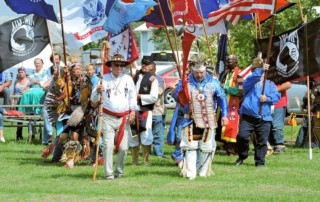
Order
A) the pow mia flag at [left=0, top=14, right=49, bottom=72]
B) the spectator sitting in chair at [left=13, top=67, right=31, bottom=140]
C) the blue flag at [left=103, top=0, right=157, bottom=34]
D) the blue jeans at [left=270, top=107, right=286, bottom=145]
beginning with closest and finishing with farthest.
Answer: the blue flag at [left=103, top=0, right=157, bottom=34] → the pow mia flag at [left=0, top=14, right=49, bottom=72] → the blue jeans at [left=270, top=107, right=286, bottom=145] → the spectator sitting in chair at [left=13, top=67, right=31, bottom=140]

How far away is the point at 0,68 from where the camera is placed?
18.3 m

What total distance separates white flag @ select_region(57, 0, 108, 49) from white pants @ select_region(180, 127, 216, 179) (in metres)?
4.83

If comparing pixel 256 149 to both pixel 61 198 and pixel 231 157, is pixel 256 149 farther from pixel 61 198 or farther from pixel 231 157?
pixel 61 198

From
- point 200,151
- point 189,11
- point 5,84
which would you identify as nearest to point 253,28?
point 5,84

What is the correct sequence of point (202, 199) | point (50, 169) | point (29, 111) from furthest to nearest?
point (29, 111)
point (50, 169)
point (202, 199)

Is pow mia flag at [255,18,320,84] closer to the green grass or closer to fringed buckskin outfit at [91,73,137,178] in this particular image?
the green grass

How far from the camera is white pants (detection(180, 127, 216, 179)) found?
1539 cm

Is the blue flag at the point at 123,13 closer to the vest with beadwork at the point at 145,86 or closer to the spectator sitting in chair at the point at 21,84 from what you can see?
the vest with beadwork at the point at 145,86

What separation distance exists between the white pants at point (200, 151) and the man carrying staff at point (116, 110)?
92 centimetres

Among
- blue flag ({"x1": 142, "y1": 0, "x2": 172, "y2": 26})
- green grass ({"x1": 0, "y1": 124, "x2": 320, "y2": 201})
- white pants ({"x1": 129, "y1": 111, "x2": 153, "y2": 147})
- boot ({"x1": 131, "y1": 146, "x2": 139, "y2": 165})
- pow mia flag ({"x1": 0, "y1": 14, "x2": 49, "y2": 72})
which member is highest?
blue flag ({"x1": 142, "y1": 0, "x2": 172, "y2": 26})

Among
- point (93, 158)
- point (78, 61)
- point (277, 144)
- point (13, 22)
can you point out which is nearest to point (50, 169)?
point (93, 158)

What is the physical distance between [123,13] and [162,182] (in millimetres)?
3387

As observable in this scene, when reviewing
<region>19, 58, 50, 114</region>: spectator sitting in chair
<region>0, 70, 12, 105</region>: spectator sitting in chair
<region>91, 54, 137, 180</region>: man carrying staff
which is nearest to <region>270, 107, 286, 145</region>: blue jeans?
<region>19, 58, 50, 114</region>: spectator sitting in chair

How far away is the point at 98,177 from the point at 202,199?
278cm
